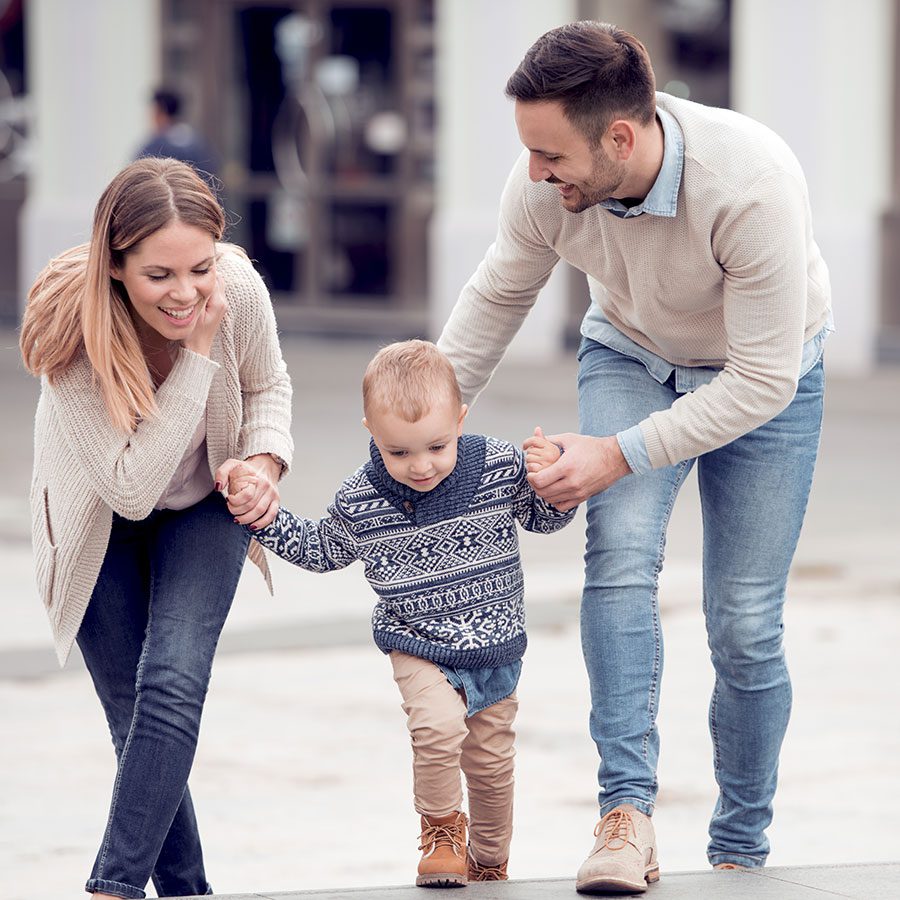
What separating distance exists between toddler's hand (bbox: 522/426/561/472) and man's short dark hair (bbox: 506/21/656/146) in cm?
56

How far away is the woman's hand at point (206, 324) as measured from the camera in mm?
3619

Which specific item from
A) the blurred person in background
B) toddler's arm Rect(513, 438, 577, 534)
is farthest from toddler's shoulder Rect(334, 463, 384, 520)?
the blurred person in background

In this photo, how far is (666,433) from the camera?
3621 millimetres

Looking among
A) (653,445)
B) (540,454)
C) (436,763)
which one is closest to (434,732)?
(436,763)

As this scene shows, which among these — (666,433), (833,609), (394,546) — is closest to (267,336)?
(394,546)

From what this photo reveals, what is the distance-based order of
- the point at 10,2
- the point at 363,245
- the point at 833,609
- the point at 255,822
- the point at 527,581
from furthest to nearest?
the point at 10,2, the point at 363,245, the point at 527,581, the point at 833,609, the point at 255,822

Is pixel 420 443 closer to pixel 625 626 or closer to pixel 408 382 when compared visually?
pixel 408 382

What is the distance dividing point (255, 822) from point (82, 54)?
13.0 meters

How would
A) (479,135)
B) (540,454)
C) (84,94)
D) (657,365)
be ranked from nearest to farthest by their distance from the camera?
(540,454) < (657,365) < (479,135) < (84,94)

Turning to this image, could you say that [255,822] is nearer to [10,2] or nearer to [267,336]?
[267,336]

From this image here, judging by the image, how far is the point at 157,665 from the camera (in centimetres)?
360

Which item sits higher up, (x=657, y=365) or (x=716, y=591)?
(x=657, y=365)

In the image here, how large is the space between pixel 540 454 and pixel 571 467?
0.20ft

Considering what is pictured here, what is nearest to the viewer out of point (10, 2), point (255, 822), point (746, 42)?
point (255, 822)
